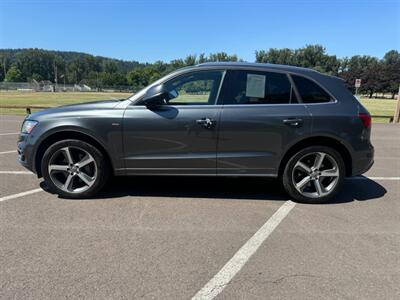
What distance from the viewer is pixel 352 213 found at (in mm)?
4543

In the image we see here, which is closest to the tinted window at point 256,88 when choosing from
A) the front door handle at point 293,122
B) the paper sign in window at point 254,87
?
the paper sign in window at point 254,87

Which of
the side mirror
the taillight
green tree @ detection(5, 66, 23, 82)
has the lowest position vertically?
the taillight

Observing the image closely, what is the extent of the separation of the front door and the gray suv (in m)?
0.01

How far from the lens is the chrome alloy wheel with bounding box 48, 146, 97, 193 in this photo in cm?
473

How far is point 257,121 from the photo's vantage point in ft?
15.0

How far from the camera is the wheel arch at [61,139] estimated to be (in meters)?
4.71

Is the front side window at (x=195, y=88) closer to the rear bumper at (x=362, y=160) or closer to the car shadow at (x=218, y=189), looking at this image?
the car shadow at (x=218, y=189)

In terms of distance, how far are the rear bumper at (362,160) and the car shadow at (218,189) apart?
1.70 feet

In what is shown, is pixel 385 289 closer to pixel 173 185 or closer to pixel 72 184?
pixel 173 185

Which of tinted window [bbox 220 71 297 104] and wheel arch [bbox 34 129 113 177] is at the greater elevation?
tinted window [bbox 220 71 297 104]

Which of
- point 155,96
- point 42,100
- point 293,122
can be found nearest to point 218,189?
point 293,122

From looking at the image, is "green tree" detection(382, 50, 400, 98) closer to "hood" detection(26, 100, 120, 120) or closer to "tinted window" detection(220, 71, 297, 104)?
"tinted window" detection(220, 71, 297, 104)

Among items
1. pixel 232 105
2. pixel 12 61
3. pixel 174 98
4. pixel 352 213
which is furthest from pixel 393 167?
pixel 12 61

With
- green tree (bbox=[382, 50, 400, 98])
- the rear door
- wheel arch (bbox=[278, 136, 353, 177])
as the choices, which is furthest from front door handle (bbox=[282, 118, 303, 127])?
green tree (bbox=[382, 50, 400, 98])
